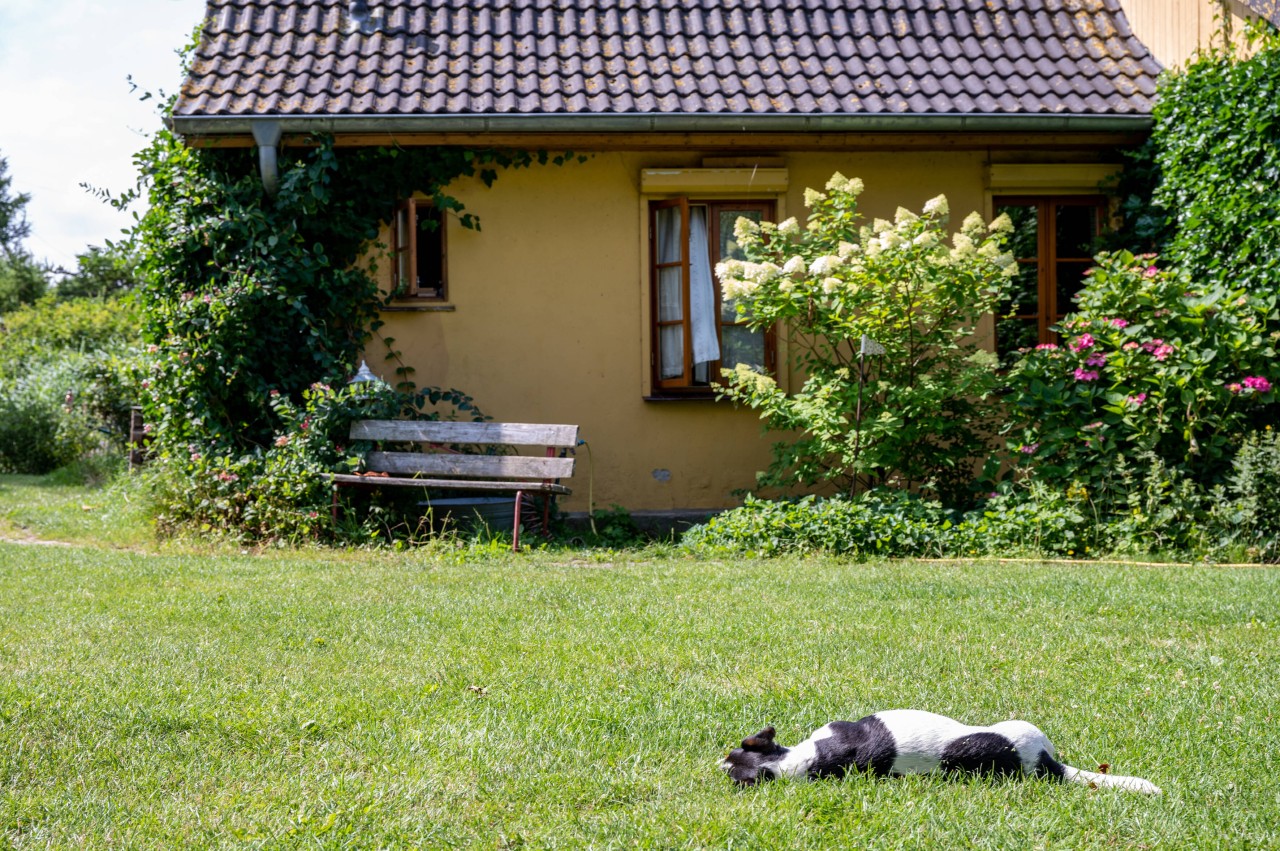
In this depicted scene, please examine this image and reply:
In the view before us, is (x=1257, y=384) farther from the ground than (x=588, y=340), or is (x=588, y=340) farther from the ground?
(x=588, y=340)

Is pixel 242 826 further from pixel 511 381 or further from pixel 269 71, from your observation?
pixel 269 71

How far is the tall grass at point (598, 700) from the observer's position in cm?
270

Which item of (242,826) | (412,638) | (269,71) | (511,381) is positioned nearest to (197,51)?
(269,71)

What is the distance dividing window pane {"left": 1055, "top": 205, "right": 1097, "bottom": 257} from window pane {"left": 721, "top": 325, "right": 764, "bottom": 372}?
2.62 metres

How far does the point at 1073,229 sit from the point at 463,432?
5257 millimetres

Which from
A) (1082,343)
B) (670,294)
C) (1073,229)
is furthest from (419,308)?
(1073,229)

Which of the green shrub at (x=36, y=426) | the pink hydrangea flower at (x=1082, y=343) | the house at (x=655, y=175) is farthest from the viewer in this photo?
the green shrub at (x=36, y=426)

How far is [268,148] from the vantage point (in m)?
8.12

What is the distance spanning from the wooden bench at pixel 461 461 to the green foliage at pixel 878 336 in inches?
55.5

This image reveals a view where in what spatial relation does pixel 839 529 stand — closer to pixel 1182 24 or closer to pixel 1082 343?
pixel 1082 343

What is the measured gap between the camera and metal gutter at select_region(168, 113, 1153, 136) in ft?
26.5

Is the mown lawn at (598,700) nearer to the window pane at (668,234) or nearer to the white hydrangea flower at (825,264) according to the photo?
the white hydrangea flower at (825,264)

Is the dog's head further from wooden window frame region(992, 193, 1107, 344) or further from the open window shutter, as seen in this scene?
wooden window frame region(992, 193, 1107, 344)

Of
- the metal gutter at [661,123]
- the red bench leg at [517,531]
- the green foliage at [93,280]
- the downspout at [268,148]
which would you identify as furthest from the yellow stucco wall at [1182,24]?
the green foliage at [93,280]
